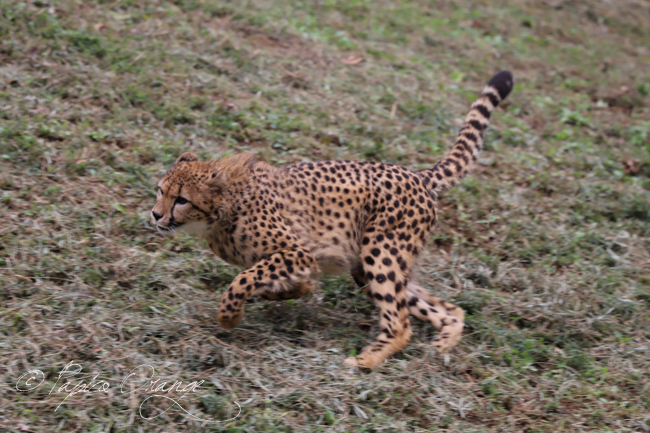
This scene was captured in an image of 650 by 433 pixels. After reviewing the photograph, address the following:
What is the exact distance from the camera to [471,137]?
5023mm

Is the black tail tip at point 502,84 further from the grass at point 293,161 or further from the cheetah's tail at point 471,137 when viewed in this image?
the grass at point 293,161

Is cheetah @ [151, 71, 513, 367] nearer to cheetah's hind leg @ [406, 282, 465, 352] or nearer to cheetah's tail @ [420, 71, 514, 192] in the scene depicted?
cheetah's hind leg @ [406, 282, 465, 352]

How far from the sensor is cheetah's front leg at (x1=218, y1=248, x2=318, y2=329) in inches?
162

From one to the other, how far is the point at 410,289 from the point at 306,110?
2805 mm

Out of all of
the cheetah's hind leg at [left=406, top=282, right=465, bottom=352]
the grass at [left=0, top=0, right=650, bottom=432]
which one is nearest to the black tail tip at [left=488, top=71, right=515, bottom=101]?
the grass at [left=0, top=0, right=650, bottom=432]

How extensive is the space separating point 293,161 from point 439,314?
2220 millimetres

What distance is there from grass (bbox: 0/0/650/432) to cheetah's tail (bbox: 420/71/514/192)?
0.88 meters

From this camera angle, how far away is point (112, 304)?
4363 millimetres

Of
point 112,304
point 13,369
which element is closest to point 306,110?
point 112,304

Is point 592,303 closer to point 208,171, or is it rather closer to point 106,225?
point 208,171

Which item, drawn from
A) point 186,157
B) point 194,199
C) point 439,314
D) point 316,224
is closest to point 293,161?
point 186,157

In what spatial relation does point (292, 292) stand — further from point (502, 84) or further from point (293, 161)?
point (502, 84)

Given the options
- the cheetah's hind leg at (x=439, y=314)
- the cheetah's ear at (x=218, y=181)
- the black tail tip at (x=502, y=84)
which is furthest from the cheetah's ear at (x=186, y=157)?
the black tail tip at (x=502, y=84)

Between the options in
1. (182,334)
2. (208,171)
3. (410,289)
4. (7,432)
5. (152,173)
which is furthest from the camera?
(152,173)
